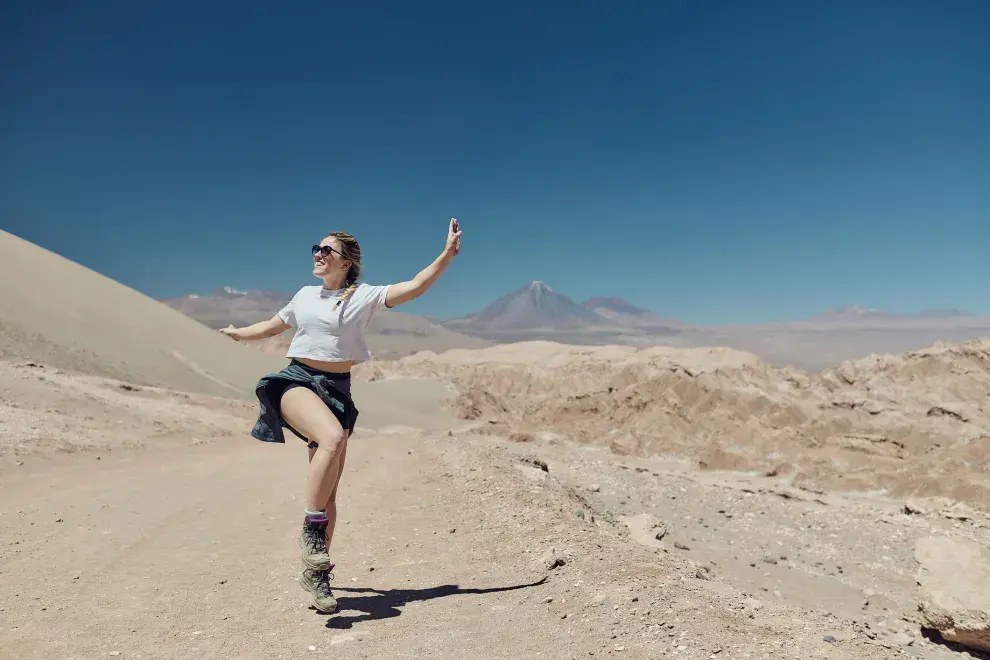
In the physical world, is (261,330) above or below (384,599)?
above

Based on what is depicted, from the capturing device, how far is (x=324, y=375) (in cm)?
362

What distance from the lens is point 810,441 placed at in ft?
55.7

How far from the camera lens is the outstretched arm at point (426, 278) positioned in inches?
136

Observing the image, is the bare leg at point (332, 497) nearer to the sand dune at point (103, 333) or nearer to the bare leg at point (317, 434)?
the bare leg at point (317, 434)

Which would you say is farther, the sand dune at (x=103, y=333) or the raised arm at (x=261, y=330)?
the sand dune at (x=103, y=333)

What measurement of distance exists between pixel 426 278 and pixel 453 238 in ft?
0.94

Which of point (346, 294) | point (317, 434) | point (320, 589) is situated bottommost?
point (320, 589)

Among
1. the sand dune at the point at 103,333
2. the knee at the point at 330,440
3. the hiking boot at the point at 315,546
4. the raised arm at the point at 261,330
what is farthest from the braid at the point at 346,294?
the sand dune at the point at 103,333

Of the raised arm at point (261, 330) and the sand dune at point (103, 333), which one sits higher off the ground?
the sand dune at point (103, 333)

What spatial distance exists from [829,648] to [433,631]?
1.74 meters

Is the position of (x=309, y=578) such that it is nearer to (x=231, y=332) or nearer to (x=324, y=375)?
(x=324, y=375)

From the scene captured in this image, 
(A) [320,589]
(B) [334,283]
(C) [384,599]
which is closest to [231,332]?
(B) [334,283]

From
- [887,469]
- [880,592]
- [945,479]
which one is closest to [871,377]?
[887,469]

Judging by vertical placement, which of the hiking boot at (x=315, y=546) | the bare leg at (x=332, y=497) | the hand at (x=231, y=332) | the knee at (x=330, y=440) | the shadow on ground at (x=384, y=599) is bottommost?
the shadow on ground at (x=384, y=599)
